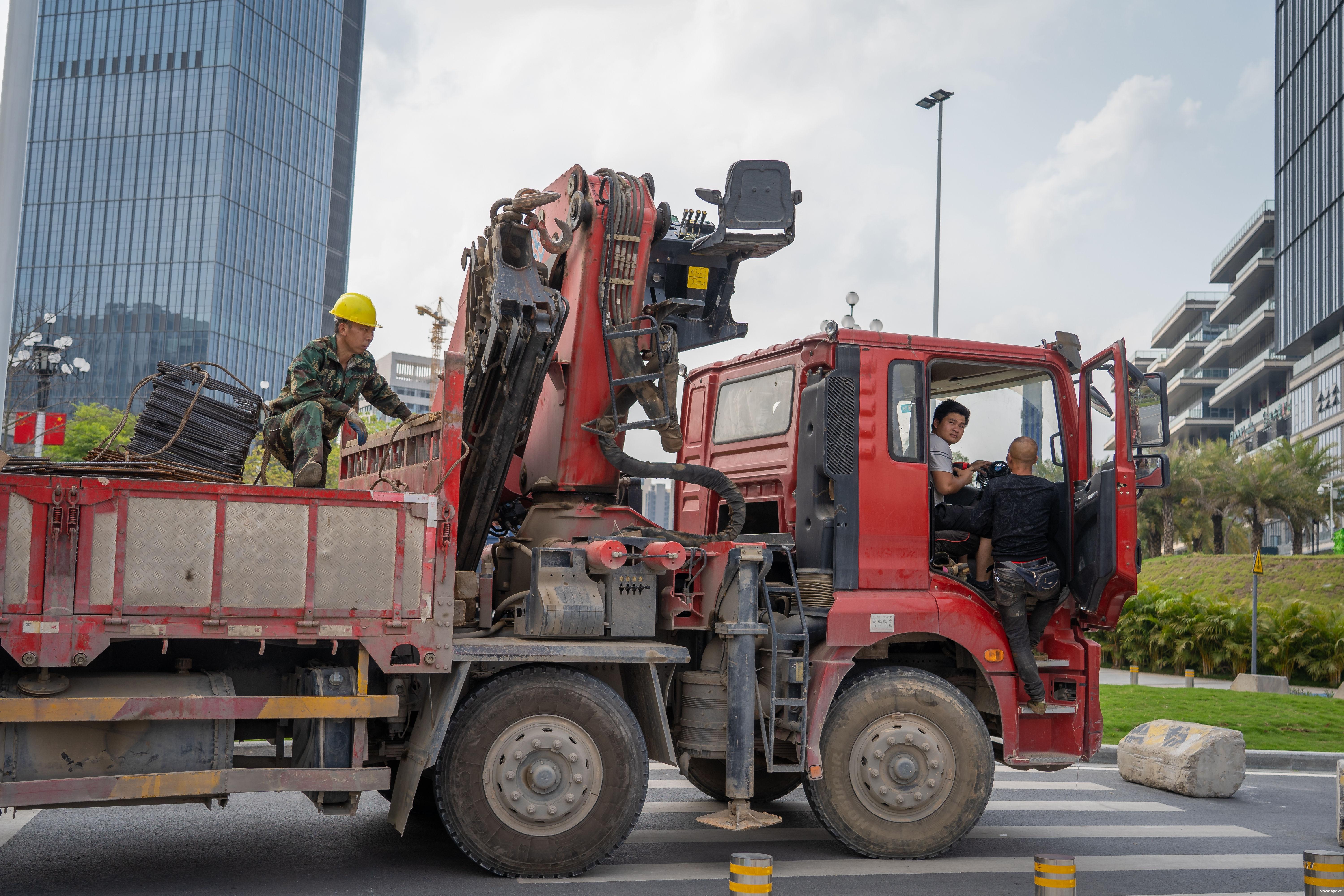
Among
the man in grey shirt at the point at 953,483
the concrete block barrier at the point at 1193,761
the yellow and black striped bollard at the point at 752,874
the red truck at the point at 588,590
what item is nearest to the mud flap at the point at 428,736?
the red truck at the point at 588,590

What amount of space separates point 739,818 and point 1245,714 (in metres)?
10.4

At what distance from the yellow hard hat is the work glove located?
0.53 m

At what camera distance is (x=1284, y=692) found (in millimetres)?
17984

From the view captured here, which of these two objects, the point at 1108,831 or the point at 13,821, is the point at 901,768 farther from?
the point at 13,821

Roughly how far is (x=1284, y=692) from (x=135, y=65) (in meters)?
110

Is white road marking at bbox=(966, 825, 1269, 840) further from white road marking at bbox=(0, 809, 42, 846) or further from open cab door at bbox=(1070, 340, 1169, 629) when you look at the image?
white road marking at bbox=(0, 809, 42, 846)

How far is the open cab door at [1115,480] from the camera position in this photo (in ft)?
21.5

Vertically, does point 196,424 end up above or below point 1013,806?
above

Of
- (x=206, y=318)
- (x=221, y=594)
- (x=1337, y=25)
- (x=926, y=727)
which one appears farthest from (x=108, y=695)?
(x=206, y=318)

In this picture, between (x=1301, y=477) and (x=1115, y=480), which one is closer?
(x=1115, y=480)

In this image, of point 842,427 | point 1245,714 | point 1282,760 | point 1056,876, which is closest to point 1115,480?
point 842,427

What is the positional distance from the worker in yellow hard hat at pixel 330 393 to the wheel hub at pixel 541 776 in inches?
69.9

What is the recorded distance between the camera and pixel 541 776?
5840mm

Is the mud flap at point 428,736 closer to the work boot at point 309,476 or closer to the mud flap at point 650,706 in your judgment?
the mud flap at point 650,706
